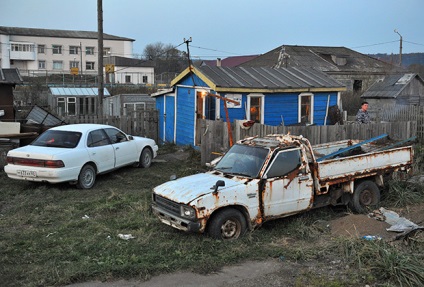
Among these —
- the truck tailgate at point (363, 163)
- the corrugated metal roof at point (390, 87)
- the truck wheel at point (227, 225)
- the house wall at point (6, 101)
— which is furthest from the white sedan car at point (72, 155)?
the corrugated metal roof at point (390, 87)

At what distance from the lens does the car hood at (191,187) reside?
7191 millimetres

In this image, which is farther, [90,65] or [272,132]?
[90,65]

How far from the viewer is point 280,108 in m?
17.1

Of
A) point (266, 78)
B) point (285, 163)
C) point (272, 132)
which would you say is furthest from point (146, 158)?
point (285, 163)

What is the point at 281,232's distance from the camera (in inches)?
309

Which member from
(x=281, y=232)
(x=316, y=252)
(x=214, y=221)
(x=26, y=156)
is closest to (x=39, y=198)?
(x=26, y=156)

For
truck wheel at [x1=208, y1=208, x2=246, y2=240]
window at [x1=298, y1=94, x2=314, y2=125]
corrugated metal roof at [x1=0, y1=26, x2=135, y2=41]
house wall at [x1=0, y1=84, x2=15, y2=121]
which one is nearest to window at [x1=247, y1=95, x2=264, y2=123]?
window at [x1=298, y1=94, x2=314, y2=125]

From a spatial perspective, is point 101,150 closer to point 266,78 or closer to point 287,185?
point 287,185

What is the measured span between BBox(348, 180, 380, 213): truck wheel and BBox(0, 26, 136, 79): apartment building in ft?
198

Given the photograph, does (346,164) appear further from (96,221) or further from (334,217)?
(96,221)

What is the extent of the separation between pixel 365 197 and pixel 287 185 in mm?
2481

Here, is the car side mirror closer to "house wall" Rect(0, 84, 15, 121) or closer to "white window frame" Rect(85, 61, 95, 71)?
"house wall" Rect(0, 84, 15, 121)

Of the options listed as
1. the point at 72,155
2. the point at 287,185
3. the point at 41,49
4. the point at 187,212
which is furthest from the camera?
the point at 41,49

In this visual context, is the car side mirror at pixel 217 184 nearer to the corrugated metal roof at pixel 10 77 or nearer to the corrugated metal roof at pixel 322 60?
the corrugated metal roof at pixel 10 77
